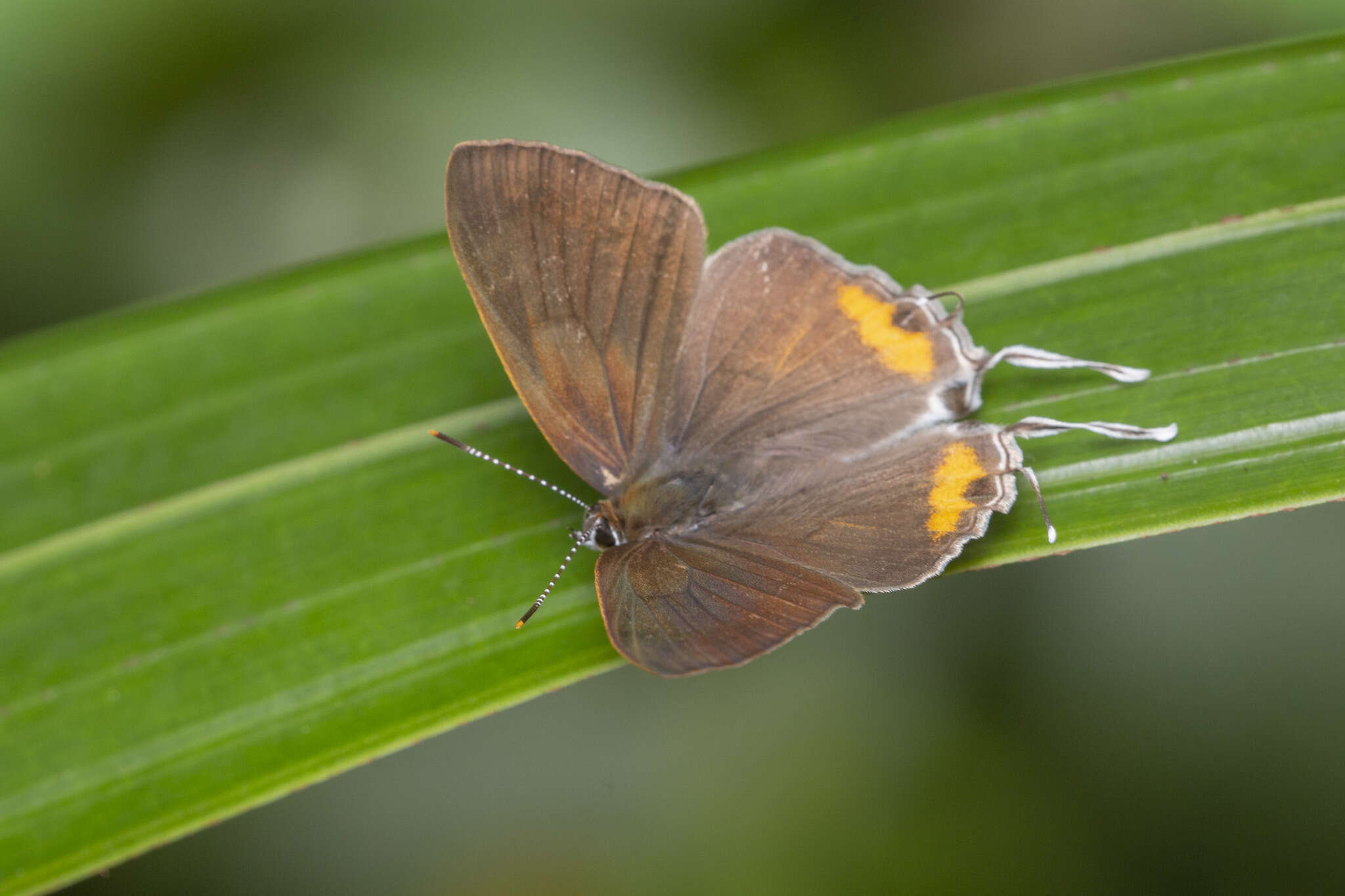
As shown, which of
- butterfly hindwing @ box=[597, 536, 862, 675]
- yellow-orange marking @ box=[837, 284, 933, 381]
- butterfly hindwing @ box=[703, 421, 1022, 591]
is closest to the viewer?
butterfly hindwing @ box=[597, 536, 862, 675]

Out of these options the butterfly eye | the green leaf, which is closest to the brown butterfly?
the butterfly eye

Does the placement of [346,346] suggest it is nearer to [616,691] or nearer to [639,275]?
[639,275]

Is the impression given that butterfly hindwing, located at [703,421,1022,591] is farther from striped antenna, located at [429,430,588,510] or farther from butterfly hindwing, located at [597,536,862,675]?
striped antenna, located at [429,430,588,510]

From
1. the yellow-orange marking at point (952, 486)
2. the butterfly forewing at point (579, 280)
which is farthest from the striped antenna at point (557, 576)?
the yellow-orange marking at point (952, 486)

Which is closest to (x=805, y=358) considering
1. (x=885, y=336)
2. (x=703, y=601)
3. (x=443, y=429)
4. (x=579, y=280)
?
(x=885, y=336)

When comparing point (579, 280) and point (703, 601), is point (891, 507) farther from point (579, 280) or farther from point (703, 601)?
point (579, 280)

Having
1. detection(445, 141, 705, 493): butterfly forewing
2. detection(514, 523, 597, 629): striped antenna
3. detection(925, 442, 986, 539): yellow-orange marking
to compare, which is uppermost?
detection(445, 141, 705, 493): butterfly forewing

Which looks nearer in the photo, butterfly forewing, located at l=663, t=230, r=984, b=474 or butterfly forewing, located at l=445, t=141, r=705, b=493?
butterfly forewing, located at l=445, t=141, r=705, b=493
